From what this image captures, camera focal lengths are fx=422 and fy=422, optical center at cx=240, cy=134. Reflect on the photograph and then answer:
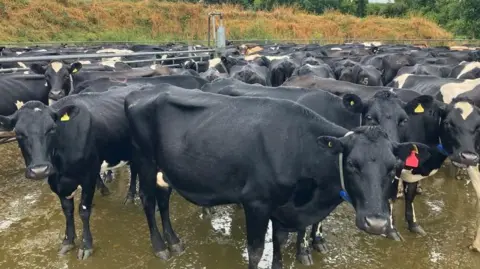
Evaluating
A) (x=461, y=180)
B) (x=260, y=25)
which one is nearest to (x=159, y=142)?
(x=461, y=180)

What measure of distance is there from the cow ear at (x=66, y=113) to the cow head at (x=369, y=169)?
260 centimetres

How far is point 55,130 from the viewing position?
4.23 meters

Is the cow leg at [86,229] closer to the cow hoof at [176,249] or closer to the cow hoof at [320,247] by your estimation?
the cow hoof at [176,249]

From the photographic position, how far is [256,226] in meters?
3.64

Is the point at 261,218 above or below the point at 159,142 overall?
below

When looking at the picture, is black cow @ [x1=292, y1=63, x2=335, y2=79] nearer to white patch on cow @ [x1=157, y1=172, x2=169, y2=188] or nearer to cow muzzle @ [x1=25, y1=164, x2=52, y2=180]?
white patch on cow @ [x1=157, y1=172, x2=169, y2=188]

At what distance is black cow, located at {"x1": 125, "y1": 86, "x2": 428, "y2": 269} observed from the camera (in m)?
Answer: 3.03

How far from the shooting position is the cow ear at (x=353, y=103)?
472 centimetres

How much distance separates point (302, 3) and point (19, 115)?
52838 mm

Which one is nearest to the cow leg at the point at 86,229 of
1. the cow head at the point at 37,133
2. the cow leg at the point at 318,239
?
the cow head at the point at 37,133

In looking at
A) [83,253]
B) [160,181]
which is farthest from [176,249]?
[83,253]

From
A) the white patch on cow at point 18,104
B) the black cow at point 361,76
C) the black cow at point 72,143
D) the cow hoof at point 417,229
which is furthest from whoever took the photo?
the black cow at point 361,76

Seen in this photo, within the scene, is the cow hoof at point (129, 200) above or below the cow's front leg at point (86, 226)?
below

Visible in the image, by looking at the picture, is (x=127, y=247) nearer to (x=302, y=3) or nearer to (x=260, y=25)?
(x=260, y=25)
